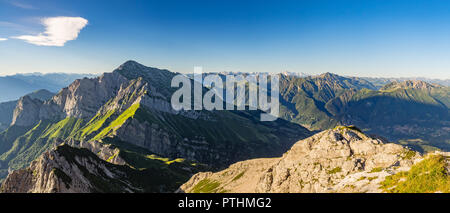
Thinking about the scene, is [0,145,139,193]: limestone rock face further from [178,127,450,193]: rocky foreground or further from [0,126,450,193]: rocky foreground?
[178,127,450,193]: rocky foreground

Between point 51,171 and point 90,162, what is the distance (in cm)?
6969

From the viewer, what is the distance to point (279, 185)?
121 m

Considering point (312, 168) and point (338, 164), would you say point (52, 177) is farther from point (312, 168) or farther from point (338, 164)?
point (338, 164)

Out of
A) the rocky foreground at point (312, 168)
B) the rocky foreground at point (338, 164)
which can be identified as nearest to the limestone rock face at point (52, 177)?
the rocky foreground at point (312, 168)

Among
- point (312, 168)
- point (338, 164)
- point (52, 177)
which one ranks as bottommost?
point (52, 177)

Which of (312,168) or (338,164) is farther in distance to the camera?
(312,168)

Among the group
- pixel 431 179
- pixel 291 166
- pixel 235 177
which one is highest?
pixel 431 179

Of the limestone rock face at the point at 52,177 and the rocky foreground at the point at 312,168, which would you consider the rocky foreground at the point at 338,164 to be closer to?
the rocky foreground at the point at 312,168

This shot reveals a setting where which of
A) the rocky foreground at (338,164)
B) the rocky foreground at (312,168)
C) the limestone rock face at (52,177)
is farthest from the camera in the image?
the limestone rock face at (52,177)

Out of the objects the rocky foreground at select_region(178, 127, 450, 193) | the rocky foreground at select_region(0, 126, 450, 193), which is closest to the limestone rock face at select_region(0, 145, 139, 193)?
the rocky foreground at select_region(0, 126, 450, 193)

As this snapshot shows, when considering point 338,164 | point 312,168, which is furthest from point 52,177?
point 338,164

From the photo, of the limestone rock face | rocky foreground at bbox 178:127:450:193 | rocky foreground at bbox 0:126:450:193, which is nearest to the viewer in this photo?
rocky foreground at bbox 178:127:450:193
